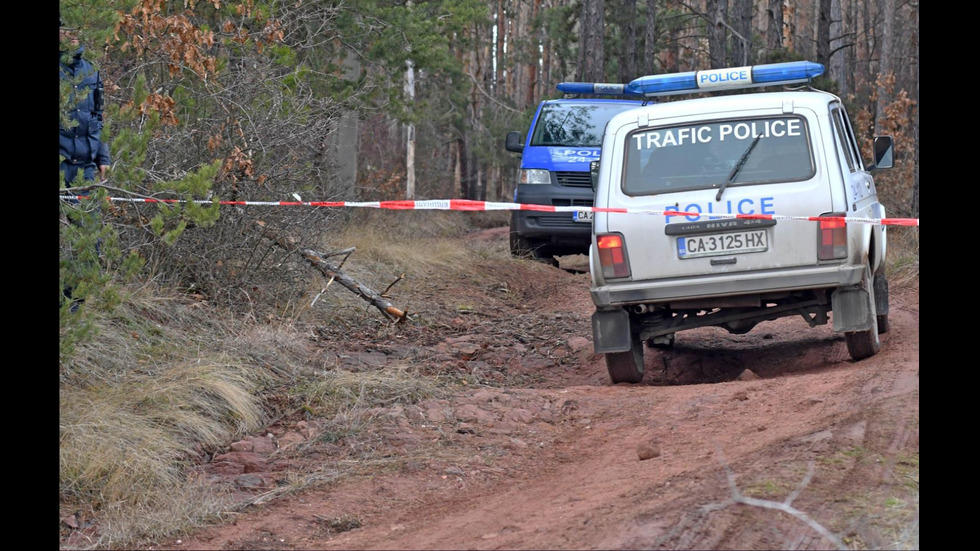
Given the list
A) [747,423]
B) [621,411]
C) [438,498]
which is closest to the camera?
[438,498]

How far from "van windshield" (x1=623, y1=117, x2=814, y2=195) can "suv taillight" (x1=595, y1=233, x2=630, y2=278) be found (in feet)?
1.29

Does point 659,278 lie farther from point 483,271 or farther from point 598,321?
point 483,271

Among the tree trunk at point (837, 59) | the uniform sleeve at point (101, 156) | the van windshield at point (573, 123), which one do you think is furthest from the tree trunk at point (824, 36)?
the uniform sleeve at point (101, 156)

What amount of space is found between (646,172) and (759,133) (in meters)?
0.80

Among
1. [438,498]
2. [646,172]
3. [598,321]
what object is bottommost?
[438,498]

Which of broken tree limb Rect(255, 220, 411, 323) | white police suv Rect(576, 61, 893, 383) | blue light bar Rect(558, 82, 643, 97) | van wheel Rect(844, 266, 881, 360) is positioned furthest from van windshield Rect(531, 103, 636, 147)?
van wheel Rect(844, 266, 881, 360)

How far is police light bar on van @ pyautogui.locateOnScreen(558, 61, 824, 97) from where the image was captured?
26.4ft

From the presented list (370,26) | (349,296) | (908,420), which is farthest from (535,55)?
(908,420)

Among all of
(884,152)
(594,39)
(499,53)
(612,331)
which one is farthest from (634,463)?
(499,53)

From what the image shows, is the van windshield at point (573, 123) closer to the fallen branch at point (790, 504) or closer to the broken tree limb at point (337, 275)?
the broken tree limb at point (337, 275)

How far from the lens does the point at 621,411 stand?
6543 mm

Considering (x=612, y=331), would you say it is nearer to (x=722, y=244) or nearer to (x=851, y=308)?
(x=722, y=244)

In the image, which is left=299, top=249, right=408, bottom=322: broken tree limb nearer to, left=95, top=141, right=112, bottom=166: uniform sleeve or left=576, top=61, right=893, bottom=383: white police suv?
left=95, top=141, right=112, bottom=166: uniform sleeve
